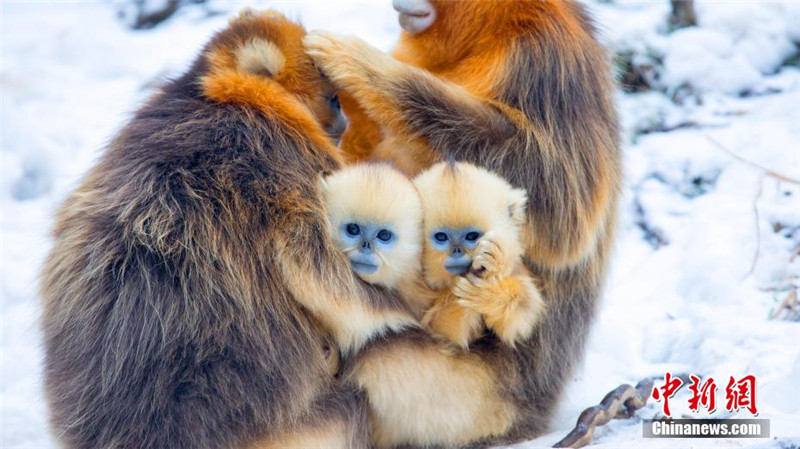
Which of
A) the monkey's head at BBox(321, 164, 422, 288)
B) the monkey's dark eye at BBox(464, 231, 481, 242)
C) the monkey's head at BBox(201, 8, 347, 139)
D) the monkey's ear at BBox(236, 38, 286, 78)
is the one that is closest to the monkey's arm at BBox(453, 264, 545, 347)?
the monkey's dark eye at BBox(464, 231, 481, 242)

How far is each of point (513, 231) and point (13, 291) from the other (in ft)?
8.62

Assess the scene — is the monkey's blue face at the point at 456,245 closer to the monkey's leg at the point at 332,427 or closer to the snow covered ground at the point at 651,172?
the monkey's leg at the point at 332,427

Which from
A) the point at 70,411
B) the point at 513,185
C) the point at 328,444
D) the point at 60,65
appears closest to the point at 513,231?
the point at 513,185

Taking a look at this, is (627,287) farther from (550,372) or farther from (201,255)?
(201,255)

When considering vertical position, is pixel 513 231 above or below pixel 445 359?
above

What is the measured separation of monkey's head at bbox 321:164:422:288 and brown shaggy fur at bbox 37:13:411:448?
2.8 inches

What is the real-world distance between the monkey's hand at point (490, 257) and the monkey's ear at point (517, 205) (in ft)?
0.45

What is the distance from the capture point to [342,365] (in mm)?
3082

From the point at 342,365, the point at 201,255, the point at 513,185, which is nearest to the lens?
the point at 201,255

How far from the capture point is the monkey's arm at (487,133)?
329cm

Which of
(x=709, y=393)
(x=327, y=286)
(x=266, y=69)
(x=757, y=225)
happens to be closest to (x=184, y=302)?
(x=327, y=286)

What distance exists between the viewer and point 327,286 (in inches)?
114

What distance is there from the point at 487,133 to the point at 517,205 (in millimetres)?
283

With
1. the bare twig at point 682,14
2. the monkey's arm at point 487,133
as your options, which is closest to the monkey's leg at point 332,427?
the monkey's arm at point 487,133
